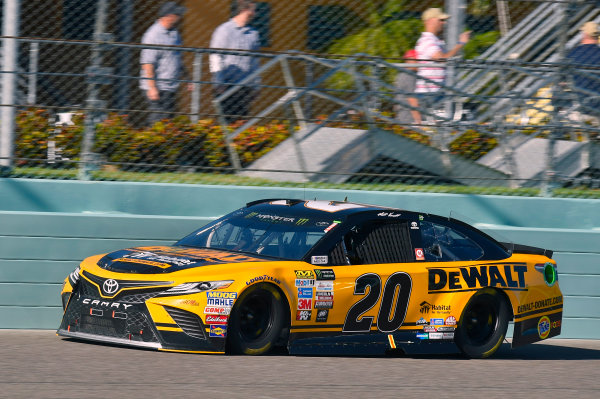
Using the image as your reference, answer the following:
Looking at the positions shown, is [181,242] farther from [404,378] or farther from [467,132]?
[467,132]

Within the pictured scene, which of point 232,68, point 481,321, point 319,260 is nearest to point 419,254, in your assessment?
point 481,321

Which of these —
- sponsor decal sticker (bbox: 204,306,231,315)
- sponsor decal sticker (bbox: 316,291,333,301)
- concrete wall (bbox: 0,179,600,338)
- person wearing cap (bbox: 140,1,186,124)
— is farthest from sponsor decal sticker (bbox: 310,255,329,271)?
person wearing cap (bbox: 140,1,186,124)

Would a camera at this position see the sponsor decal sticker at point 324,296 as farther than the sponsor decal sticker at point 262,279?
Yes

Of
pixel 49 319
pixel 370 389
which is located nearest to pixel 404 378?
pixel 370 389

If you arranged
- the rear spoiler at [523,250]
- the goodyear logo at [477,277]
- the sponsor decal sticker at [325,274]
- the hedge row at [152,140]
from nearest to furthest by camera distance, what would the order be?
the sponsor decal sticker at [325,274] < the goodyear logo at [477,277] < the rear spoiler at [523,250] < the hedge row at [152,140]

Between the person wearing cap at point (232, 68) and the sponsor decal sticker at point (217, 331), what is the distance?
285cm

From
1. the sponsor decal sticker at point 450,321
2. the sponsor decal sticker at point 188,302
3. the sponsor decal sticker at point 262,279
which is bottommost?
the sponsor decal sticker at point 450,321

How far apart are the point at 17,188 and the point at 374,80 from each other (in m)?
3.55

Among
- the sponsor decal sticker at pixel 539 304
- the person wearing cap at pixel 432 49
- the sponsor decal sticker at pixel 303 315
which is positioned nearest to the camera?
the sponsor decal sticker at pixel 303 315

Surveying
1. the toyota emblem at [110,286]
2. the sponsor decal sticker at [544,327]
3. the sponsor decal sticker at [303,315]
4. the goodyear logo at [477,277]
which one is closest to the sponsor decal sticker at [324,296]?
the sponsor decal sticker at [303,315]

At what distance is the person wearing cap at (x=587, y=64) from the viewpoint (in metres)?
10.5

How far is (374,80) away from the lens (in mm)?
9969

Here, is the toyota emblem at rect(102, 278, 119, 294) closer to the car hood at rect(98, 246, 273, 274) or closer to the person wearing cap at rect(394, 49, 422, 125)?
the car hood at rect(98, 246, 273, 274)

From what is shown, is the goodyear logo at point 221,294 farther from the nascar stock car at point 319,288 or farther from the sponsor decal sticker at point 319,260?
the sponsor decal sticker at point 319,260
